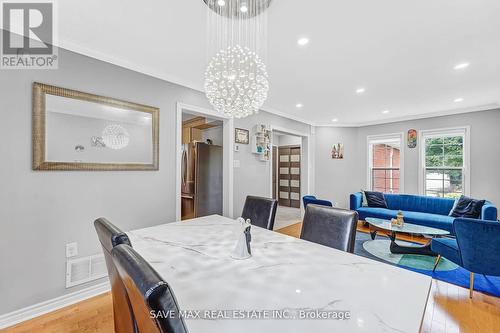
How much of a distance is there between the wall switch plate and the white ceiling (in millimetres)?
1862

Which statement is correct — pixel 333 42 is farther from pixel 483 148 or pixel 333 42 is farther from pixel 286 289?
pixel 483 148

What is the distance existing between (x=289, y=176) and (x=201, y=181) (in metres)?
4.25

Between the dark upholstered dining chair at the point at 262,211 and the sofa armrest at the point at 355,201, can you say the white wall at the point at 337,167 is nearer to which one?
the sofa armrest at the point at 355,201

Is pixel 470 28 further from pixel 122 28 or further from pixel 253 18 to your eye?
pixel 122 28

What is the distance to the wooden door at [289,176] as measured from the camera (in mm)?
7332

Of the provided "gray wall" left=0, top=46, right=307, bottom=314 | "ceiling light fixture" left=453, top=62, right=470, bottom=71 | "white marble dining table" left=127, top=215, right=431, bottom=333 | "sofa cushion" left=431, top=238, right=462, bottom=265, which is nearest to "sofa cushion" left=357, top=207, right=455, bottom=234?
"sofa cushion" left=431, top=238, right=462, bottom=265

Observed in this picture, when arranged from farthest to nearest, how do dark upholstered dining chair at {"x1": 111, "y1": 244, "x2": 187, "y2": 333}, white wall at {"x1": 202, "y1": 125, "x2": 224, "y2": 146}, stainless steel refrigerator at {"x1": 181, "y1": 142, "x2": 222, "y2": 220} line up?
white wall at {"x1": 202, "y1": 125, "x2": 224, "y2": 146} < stainless steel refrigerator at {"x1": 181, "y1": 142, "x2": 222, "y2": 220} < dark upholstered dining chair at {"x1": 111, "y1": 244, "x2": 187, "y2": 333}

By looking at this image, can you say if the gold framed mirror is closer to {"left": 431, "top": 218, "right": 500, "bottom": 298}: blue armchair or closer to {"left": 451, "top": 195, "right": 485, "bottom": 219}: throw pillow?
{"left": 431, "top": 218, "right": 500, "bottom": 298}: blue armchair

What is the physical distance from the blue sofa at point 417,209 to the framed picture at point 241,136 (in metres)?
2.83

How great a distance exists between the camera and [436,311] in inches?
78.5

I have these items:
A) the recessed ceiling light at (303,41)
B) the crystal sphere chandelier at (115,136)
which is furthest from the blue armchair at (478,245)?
the crystal sphere chandelier at (115,136)

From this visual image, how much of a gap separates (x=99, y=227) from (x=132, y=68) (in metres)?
2.01

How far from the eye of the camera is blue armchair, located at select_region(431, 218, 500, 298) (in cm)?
201

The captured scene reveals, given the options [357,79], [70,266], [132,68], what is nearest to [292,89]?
A: [357,79]
